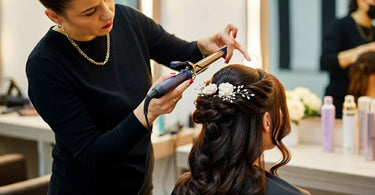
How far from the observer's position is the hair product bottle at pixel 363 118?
205 centimetres

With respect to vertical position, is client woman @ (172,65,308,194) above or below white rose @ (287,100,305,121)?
above

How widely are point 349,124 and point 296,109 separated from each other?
8.9 inches

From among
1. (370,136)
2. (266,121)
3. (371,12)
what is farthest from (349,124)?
(266,121)

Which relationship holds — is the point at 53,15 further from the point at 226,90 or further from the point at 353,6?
the point at 353,6

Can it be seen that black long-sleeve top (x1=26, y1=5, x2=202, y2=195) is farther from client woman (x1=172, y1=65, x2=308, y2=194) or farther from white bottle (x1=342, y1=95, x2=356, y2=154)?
white bottle (x1=342, y1=95, x2=356, y2=154)

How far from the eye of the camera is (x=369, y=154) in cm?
201

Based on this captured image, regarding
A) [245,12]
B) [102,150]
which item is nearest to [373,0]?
[245,12]

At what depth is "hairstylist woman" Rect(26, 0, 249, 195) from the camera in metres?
1.23

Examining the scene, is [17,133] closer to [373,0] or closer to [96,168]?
[96,168]

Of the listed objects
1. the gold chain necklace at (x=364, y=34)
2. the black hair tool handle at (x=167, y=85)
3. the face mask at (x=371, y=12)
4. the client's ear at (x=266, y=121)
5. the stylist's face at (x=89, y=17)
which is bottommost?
the client's ear at (x=266, y=121)

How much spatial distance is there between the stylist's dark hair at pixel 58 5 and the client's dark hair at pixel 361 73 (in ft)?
4.48

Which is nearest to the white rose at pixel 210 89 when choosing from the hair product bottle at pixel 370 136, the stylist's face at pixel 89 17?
the stylist's face at pixel 89 17

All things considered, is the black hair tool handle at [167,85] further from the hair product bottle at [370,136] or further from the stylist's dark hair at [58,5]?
the hair product bottle at [370,136]

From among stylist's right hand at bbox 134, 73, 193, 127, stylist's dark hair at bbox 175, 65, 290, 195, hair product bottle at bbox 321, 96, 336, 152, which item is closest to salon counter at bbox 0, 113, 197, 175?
hair product bottle at bbox 321, 96, 336, 152
